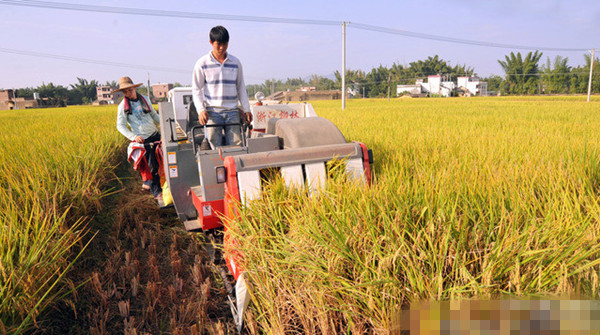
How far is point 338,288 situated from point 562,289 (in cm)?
86

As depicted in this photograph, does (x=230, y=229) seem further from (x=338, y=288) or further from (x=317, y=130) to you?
(x=317, y=130)

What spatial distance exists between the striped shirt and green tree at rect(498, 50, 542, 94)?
6516 centimetres

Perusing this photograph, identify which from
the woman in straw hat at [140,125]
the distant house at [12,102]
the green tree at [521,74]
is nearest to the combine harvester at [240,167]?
the woman in straw hat at [140,125]

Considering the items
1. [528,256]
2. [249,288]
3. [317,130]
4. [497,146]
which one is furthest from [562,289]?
[497,146]

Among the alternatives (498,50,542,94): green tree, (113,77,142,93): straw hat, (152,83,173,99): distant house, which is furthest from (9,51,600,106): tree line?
(113,77,142,93): straw hat

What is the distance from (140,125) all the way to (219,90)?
133 centimetres

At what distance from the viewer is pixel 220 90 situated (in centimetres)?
349

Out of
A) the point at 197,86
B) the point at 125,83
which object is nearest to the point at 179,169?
the point at 197,86

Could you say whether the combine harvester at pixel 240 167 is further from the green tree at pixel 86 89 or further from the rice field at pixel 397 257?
the green tree at pixel 86 89

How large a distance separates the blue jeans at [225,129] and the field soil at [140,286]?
974 millimetres

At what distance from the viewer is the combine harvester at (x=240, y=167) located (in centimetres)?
243

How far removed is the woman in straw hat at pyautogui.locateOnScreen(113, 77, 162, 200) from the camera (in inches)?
160

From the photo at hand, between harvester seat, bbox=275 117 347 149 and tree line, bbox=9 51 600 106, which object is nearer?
harvester seat, bbox=275 117 347 149

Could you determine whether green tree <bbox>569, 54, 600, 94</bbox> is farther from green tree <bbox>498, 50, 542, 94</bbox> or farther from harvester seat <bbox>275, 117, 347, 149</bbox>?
harvester seat <bbox>275, 117, 347, 149</bbox>
